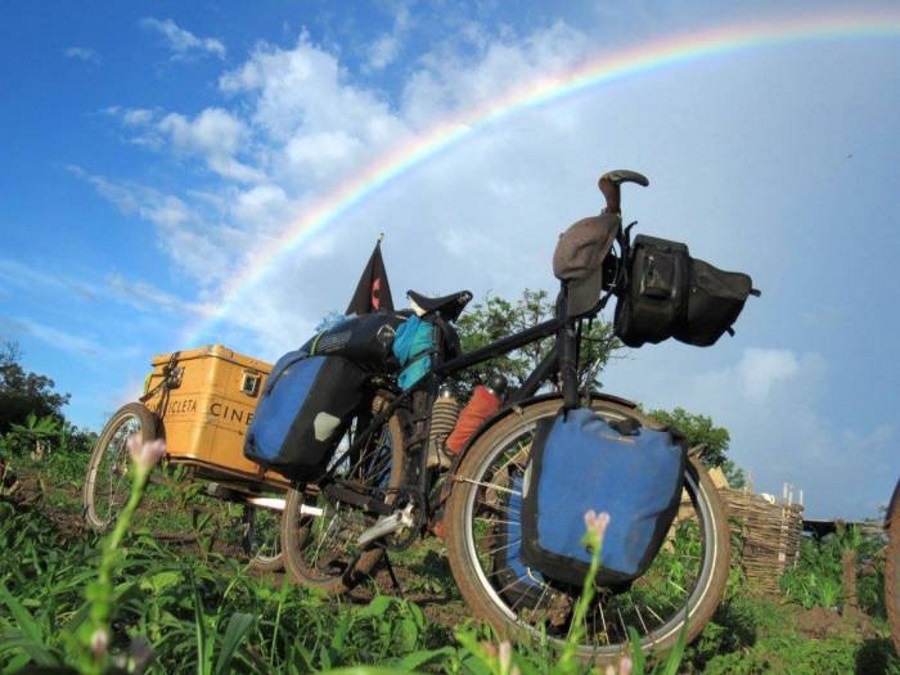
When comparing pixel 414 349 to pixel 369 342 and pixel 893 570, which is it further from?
pixel 893 570

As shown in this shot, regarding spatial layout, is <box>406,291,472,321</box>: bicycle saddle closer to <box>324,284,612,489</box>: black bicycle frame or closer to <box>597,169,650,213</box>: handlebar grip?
Result: <box>324,284,612,489</box>: black bicycle frame

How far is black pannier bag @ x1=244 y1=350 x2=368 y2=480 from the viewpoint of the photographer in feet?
12.1

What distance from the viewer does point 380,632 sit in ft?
6.91

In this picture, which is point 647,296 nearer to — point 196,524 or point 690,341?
point 690,341

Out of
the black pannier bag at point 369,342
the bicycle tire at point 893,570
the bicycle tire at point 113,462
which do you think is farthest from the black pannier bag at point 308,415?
the bicycle tire at point 893,570

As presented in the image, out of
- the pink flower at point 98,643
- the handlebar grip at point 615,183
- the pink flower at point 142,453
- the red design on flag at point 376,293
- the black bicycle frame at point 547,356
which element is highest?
the red design on flag at point 376,293

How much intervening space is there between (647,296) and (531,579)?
3.63 ft

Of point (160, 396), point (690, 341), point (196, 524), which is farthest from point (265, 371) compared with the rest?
point (690, 341)

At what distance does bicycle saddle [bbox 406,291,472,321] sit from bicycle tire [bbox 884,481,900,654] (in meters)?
1.99

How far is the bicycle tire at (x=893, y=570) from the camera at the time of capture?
2.10 metres

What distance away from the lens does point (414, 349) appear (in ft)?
11.9

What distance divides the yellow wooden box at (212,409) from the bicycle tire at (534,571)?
2446 millimetres

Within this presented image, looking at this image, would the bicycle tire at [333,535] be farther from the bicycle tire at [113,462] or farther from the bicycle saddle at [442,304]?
the bicycle tire at [113,462]

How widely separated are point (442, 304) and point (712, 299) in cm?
127
